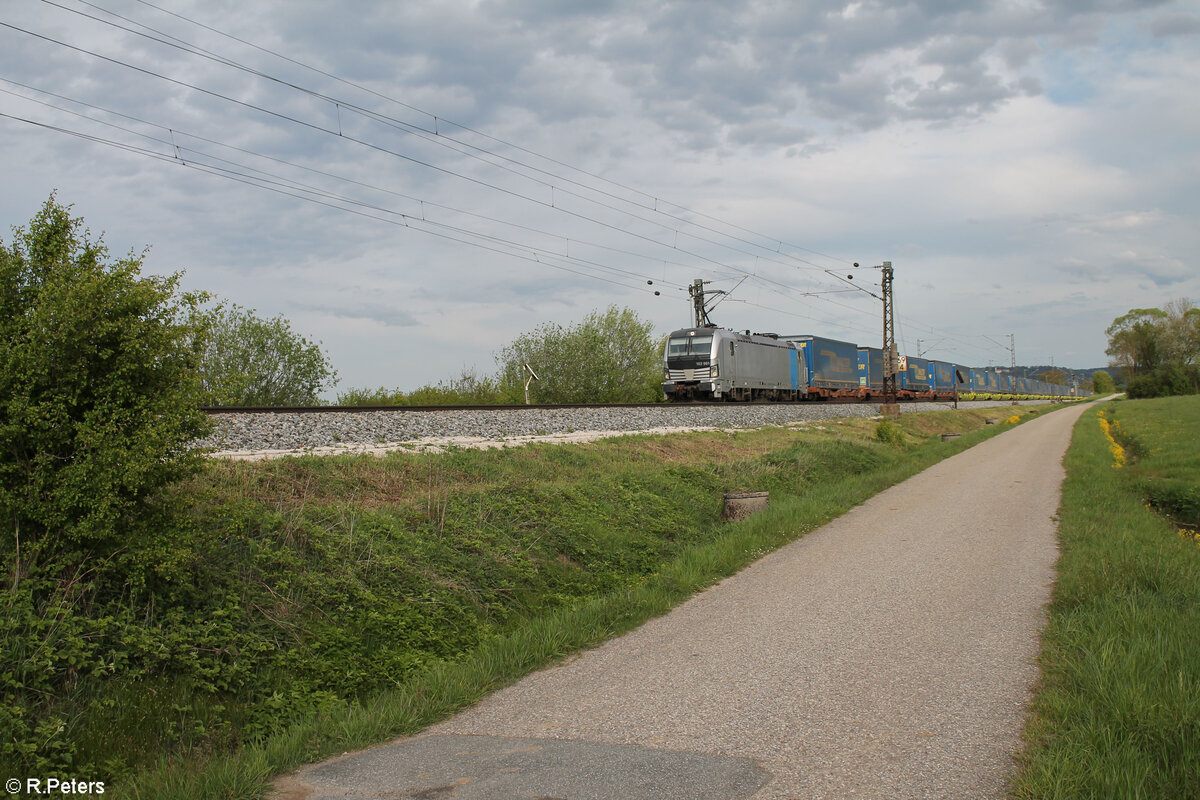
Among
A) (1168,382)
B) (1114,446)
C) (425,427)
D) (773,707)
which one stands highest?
(1168,382)

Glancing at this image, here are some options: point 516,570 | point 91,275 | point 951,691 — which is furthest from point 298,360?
point 951,691

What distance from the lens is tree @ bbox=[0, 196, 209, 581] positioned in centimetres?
539

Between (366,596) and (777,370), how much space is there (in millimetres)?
35729

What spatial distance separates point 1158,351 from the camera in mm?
105938

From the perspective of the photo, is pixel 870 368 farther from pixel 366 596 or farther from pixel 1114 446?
pixel 366 596

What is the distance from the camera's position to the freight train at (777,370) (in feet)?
112

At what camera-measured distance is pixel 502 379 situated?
38594 mm

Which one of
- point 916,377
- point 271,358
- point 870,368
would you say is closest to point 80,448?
point 271,358

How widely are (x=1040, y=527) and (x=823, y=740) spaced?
861 centimetres

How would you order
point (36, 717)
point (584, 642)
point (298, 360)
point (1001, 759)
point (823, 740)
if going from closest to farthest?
point (1001, 759)
point (823, 740)
point (36, 717)
point (584, 642)
point (298, 360)

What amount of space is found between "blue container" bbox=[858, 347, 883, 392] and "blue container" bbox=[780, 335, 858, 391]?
1309mm

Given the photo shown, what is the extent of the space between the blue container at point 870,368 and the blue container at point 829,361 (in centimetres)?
131

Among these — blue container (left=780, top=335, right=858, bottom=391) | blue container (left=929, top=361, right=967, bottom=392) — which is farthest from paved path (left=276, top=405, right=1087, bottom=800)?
blue container (left=929, top=361, right=967, bottom=392)

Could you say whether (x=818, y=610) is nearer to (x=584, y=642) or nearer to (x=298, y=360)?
(x=584, y=642)
